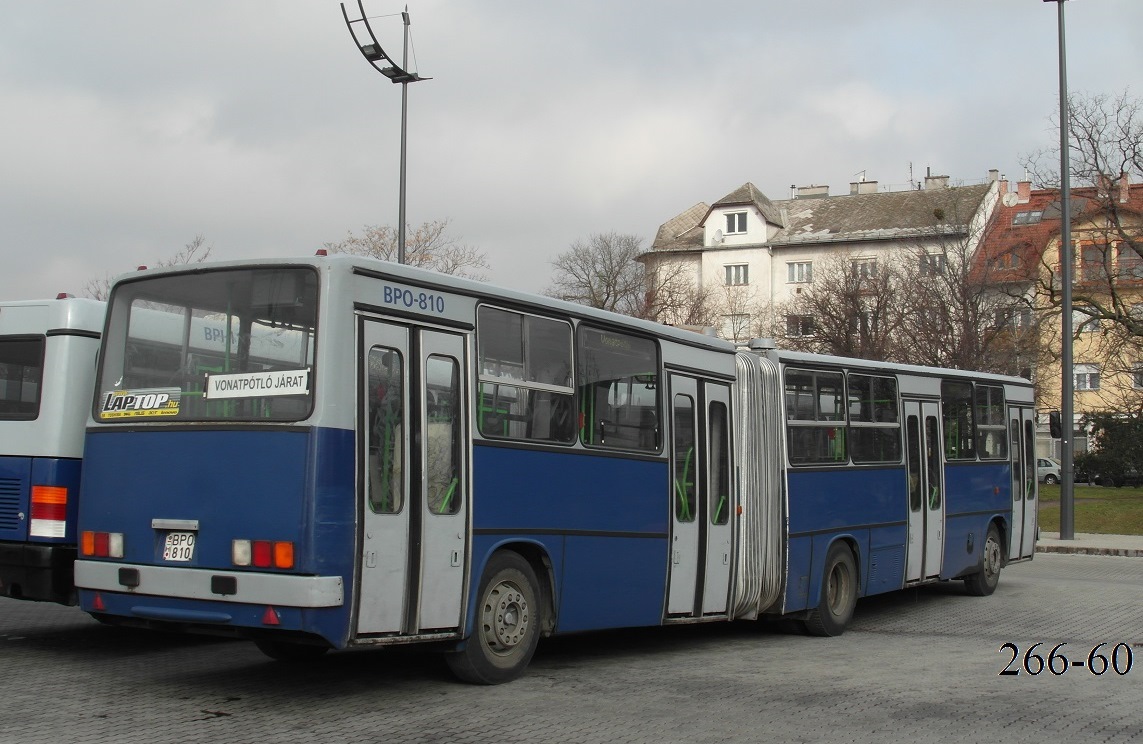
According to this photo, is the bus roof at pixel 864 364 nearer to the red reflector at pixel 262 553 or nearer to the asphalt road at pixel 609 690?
the asphalt road at pixel 609 690

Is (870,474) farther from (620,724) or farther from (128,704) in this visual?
(128,704)

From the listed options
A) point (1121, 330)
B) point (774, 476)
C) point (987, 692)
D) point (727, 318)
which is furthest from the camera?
point (727, 318)

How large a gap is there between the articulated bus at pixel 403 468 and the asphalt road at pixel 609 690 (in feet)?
1.62

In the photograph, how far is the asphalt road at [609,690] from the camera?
8.02m

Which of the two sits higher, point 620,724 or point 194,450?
point 194,450

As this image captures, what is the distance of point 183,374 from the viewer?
28.9 ft

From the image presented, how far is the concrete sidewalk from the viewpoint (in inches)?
1065

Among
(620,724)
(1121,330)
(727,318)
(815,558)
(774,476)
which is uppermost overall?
(727,318)

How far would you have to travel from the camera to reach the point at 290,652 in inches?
418

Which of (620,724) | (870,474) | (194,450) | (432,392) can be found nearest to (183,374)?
(194,450)

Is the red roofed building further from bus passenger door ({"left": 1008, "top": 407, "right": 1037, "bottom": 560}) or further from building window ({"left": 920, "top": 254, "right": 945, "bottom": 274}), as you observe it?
bus passenger door ({"left": 1008, "top": 407, "right": 1037, "bottom": 560})

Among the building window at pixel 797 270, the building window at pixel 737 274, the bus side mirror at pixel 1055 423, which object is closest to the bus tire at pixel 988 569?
the bus side mirror at pixel 1055 423

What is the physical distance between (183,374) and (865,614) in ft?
33.6

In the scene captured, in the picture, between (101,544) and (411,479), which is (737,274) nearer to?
(411,479)
